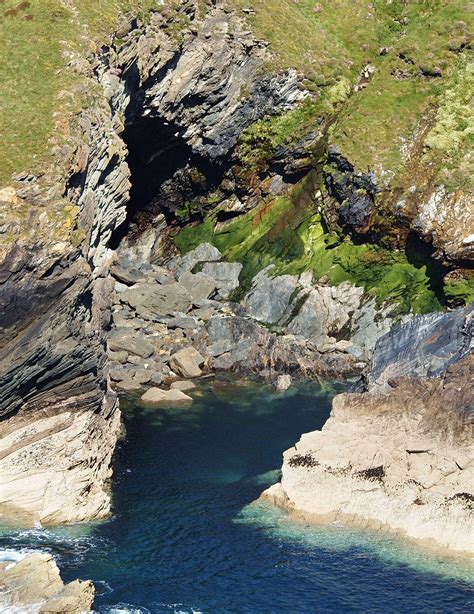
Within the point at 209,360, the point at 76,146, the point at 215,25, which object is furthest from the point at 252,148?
the point at 76,146

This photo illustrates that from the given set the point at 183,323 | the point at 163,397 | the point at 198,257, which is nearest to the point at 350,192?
the point at 198,257

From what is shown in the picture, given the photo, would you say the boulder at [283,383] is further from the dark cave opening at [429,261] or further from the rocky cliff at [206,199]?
the dark cave opening at [429,261]

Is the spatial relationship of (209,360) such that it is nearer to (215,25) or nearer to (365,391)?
(365,391)

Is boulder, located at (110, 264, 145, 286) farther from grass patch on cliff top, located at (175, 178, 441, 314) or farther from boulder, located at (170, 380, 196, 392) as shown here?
boulder, located at (170, 380, 196, 392)

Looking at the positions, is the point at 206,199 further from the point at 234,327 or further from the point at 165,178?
the point at 234,327

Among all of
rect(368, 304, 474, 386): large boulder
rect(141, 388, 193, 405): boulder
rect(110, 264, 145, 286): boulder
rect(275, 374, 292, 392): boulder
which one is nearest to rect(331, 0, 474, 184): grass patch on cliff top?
rect(110, 264, 145, 286): boulder

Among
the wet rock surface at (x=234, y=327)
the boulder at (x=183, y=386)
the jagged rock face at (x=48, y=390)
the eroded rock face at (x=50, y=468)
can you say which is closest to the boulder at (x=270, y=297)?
the wet rock surface at (x=234, y=327)
